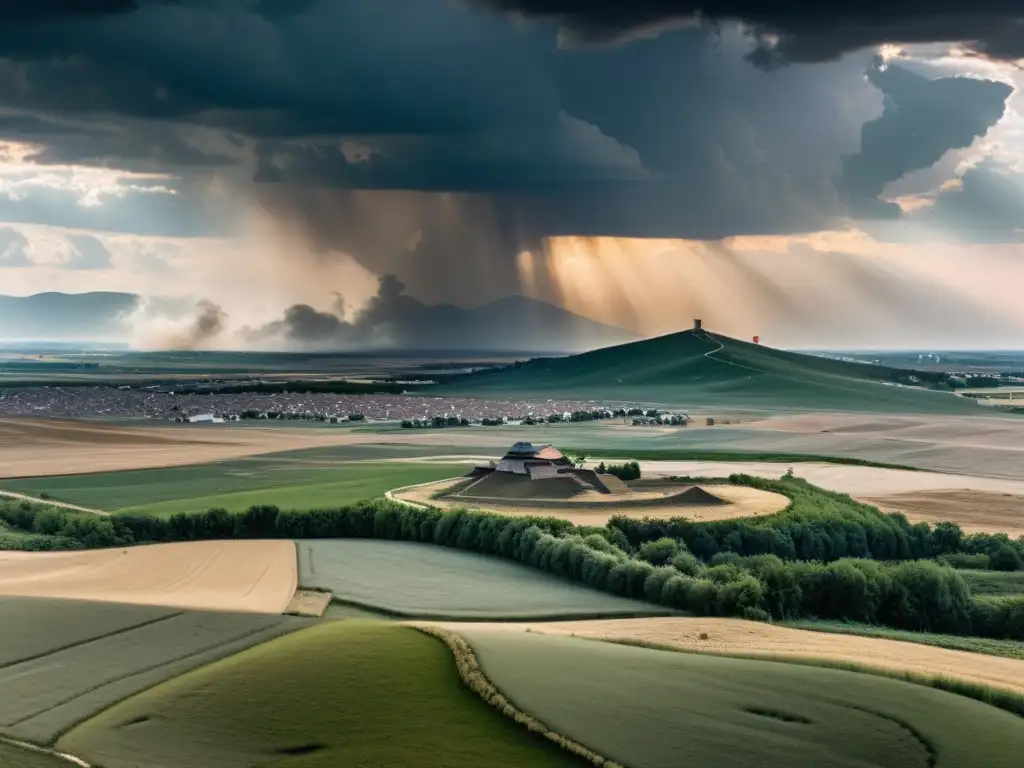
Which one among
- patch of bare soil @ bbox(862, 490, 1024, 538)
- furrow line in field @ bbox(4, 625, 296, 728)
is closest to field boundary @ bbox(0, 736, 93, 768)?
furrow line in field @ bbox(4, 625, 296, 728)

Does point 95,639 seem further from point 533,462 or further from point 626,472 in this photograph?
point 626,472

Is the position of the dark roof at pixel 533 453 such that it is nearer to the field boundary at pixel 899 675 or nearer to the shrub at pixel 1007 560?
the shrub at pixel 1007 560

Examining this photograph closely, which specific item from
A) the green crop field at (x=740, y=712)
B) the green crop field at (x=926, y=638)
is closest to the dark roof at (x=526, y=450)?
the green crop field at (x=926, y=638)

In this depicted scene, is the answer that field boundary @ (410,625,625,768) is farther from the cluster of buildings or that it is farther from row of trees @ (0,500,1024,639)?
the cluster of buildings

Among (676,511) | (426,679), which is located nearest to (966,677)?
(426,679)

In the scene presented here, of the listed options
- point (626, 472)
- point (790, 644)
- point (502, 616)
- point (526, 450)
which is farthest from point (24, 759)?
point (626, 472)

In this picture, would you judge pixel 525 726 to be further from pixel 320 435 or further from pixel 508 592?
pixel 320 435
